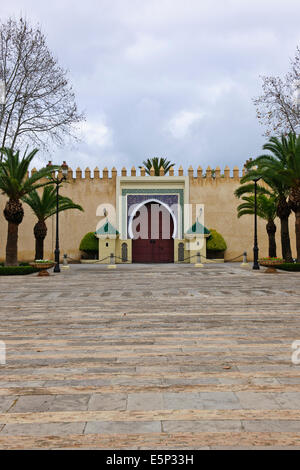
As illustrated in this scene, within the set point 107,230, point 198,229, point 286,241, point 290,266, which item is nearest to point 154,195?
point 198,229

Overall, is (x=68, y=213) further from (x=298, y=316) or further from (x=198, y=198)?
(x=298, y=316)

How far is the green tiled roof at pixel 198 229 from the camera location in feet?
85.6

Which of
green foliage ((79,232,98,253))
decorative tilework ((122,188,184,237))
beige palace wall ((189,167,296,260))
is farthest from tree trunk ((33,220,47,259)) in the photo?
beige palace wall ((189,167,296,260))

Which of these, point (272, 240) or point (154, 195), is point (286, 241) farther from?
point (154, 195)

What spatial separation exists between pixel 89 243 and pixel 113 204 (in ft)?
10.0

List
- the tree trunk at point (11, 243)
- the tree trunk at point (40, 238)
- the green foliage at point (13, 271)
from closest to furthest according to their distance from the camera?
the green foliage at point (13, 271), the tree trunk at point (11, 243), the tree trunk at point (40, 238)

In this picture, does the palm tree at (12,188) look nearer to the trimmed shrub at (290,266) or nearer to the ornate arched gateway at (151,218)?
the ornate arched gateway at (151,218)

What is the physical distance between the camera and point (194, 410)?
9.52 feet

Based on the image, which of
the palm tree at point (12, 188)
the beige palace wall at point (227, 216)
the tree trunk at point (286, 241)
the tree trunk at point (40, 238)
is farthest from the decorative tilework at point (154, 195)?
the palm tree at point (12, 188)

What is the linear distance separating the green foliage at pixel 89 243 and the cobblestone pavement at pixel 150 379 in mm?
19064

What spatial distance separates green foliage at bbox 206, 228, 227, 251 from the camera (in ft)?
85.8

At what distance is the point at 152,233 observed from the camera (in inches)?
1103
